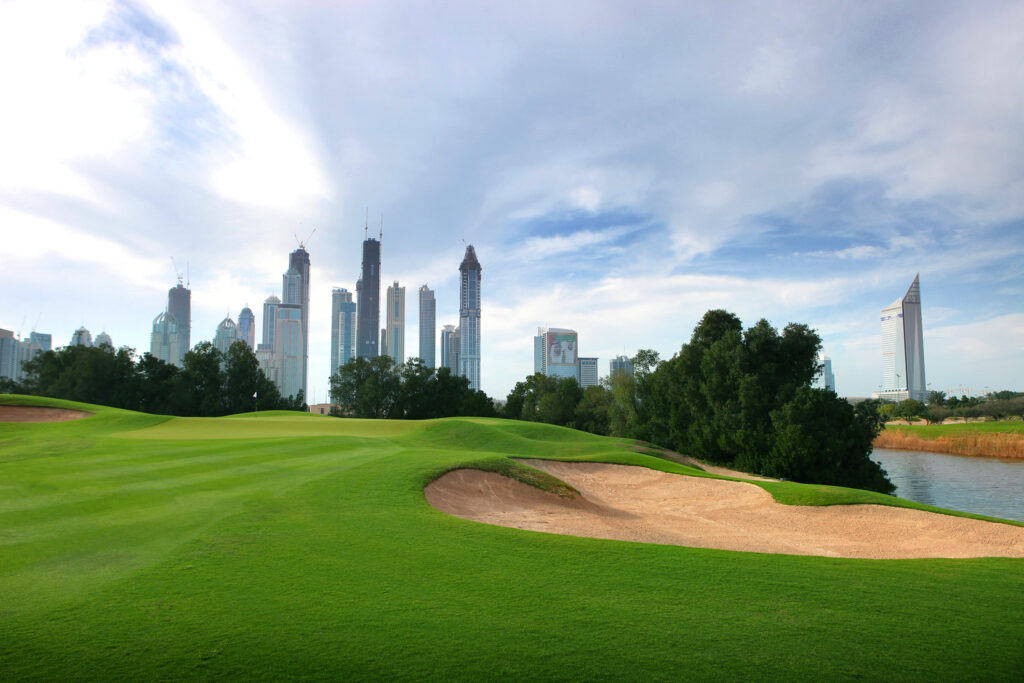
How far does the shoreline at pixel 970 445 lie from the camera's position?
158ft

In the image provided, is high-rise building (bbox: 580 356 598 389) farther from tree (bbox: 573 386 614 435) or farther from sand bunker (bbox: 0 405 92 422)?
sand bunker (bbox: 0 405 92 422)

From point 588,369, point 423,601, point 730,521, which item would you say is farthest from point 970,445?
point 588,369

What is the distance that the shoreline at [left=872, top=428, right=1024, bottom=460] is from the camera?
4803 centimetres

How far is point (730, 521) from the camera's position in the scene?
12922 millimetres

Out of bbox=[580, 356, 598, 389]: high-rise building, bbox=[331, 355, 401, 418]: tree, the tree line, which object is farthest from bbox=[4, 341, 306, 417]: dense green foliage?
bbox=[580, 356, 598, 389]: high-rise building

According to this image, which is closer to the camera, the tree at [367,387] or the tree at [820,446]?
the tree at [820,446]

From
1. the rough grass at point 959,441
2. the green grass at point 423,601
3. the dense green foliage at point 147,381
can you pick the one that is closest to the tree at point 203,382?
the dense green foliage at point 147,381

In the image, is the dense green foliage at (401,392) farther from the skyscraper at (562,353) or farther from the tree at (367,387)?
the skyscraper at (562,353)

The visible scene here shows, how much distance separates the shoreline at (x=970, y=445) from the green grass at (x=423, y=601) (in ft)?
166

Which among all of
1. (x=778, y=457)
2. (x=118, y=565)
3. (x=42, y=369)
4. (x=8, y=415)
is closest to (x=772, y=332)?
(x=778, y=457)

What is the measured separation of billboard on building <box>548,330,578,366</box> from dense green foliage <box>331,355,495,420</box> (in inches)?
3244

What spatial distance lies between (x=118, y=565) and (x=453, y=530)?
3.95 metres

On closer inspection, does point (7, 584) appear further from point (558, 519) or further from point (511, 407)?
point (511, 407)

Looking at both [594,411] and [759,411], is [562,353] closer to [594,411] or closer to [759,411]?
[594,411]
